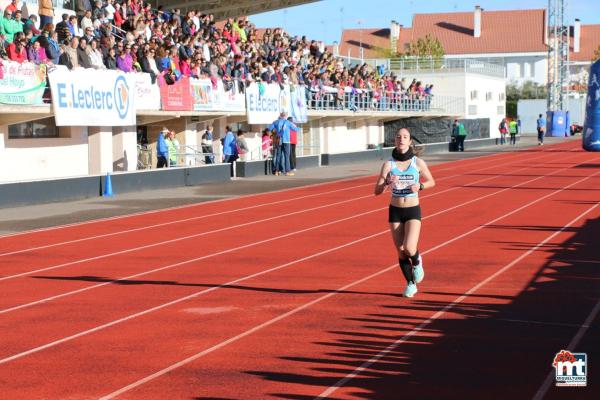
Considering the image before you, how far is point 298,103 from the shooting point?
43531 mm

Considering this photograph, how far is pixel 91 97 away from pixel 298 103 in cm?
1609

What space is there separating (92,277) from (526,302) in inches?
213

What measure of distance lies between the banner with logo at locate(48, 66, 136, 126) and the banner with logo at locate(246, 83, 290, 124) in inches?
354

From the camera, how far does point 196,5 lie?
49.3 m

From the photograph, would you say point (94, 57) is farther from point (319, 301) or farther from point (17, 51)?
point (319, 301)

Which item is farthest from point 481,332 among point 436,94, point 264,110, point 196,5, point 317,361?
point 436,94

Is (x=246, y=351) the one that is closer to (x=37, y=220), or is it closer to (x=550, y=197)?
(x=37, y=220)

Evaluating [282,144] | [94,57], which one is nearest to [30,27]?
[94,57]

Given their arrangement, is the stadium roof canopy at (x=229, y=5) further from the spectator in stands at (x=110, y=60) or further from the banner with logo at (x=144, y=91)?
the spectator in stands at (x=110, y=60)

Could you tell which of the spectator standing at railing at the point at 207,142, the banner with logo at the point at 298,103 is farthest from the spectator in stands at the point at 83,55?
the banner with logo at the point at 298,103

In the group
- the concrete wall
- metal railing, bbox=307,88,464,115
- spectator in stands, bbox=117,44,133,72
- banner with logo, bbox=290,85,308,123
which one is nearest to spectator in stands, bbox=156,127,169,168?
the concrete wall

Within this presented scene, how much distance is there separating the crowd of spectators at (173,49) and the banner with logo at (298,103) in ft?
1.90

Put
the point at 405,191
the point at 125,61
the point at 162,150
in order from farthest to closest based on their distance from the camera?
the point at 162,150
the point at 125,61
the point at 405,191

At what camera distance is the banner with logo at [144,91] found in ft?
101
